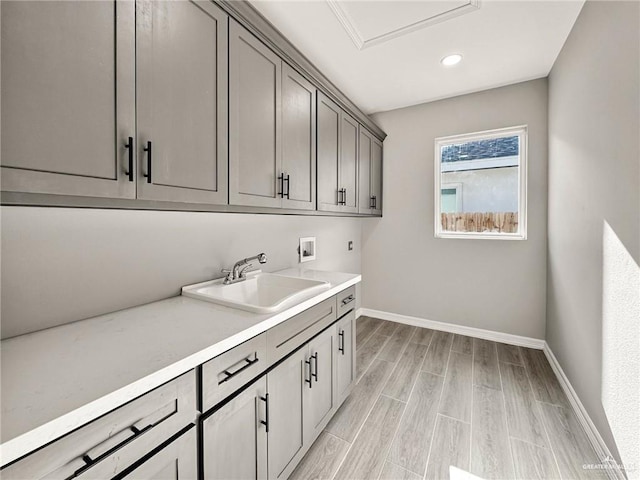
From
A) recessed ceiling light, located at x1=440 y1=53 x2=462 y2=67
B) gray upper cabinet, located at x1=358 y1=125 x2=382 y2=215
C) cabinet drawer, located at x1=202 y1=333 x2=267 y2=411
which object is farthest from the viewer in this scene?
gray upper cabinet, located at x1=358 y1=125 x2=382 y2=215

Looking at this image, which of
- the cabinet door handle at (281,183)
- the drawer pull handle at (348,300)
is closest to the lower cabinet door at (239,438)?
the drawer pull handle at (348,300)

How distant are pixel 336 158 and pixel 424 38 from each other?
1.04 m

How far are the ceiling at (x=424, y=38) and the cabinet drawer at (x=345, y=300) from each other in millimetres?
1768

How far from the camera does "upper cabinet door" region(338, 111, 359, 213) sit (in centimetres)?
238

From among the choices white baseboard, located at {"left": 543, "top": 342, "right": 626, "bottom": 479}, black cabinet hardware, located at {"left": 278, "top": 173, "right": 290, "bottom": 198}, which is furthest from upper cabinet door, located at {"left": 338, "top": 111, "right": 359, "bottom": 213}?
white baseboard, located at {"left": 543, "top": 342, "right": 626, "bottom": 479}

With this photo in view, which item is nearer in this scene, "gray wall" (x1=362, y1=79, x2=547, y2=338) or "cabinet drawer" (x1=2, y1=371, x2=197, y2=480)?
"cabinet drawer" (x1=2, y1=371, x2=197, y2=480)

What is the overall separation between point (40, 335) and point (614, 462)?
2538mm

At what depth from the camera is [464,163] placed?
301cm

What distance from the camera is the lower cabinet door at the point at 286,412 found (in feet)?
3.83

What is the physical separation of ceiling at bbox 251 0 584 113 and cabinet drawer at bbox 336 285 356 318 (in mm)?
1768

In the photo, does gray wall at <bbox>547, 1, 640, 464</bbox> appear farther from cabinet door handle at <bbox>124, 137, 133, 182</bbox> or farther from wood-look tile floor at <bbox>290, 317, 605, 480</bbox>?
cabinet door handle at <bbox>124, 137, 133, 182</bbox>

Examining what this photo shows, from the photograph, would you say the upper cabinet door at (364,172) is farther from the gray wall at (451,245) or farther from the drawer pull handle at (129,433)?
the drawer pull handle at (129,433)

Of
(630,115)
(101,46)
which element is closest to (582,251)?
(630,115)

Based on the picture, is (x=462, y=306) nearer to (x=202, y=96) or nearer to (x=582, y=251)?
(x=582, y=251)
